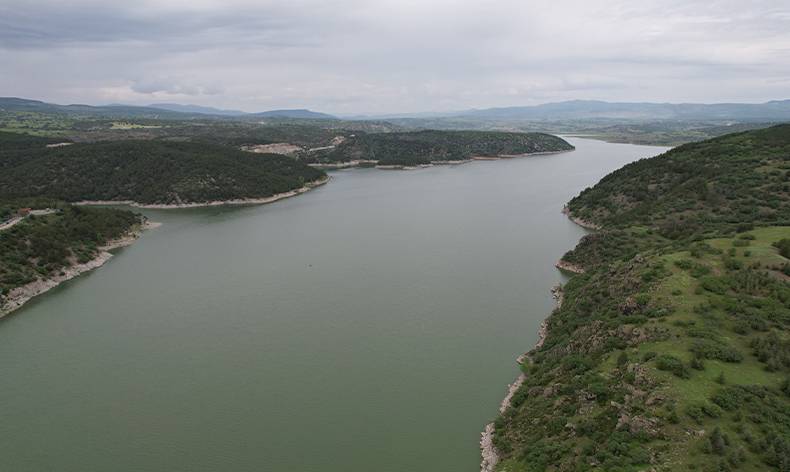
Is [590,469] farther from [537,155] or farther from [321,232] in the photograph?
[537,155]

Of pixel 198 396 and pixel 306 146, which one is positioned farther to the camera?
pixel 306 146

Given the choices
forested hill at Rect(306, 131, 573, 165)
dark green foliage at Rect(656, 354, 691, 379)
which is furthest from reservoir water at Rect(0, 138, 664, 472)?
forested hill at Rect(306, 131, 573, 165)

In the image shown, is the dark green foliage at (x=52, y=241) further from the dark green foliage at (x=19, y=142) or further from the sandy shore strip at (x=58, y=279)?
the dark green foliage at (x=19, y=142)

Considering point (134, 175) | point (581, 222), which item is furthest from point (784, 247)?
point (134, 175)

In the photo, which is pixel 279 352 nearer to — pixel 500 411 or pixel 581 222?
pixel 500 411

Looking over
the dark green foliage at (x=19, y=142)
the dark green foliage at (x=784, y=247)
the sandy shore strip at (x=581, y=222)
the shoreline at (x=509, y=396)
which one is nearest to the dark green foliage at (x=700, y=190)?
the sandy shore strip at (x=581, y=222)

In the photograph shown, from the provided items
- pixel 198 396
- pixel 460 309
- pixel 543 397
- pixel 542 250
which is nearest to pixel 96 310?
pixel 198 396
